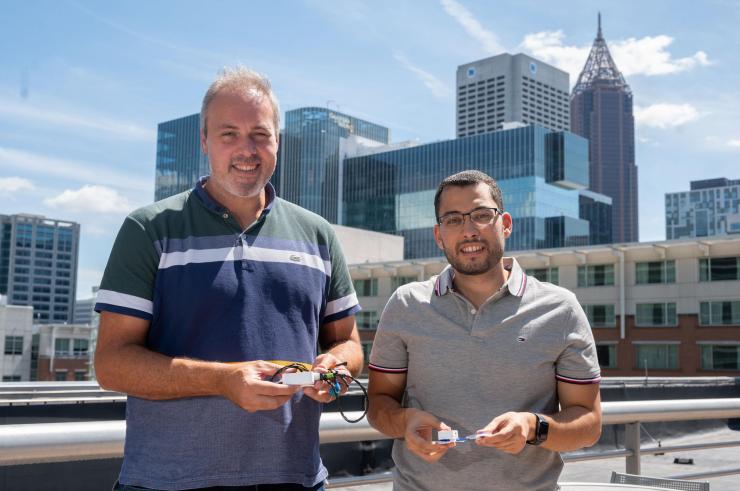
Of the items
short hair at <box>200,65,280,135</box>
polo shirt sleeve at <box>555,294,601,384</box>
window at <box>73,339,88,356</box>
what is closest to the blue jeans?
polo shirt sleeve at <box>555,294,601,384</box>

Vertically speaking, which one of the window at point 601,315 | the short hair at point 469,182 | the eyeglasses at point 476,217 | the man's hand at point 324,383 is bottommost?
the window at point 601,315

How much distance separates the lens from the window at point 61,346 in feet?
311

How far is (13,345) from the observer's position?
8925 cm

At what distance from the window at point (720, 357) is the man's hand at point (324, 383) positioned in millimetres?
48085

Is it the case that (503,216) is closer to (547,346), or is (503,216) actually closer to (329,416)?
(547,346)

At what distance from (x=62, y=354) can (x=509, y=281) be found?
101692 mm

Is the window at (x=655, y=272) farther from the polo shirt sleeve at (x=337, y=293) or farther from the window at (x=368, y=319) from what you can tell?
the polo shirt sleeve at (x=337, y=293)

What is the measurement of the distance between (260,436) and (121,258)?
0.80m

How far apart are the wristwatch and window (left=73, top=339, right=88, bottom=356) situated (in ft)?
342

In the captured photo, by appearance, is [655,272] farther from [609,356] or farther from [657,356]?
[609,356]

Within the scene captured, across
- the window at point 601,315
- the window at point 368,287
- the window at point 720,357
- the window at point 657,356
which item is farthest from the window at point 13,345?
the window at point 720,357

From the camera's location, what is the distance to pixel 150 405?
2576 millimetres

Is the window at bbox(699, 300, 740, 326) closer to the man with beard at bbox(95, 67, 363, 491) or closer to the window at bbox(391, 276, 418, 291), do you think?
the window at bbox(391, 276, 418, 291)

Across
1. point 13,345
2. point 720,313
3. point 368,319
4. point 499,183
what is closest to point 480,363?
point 720,313
